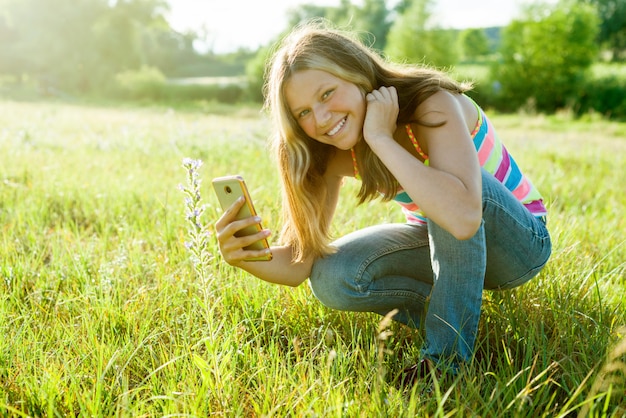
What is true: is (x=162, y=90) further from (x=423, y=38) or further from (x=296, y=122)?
(x=296, y=122)

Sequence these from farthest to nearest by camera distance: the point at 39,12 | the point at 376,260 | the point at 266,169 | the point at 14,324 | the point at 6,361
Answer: the point at 39,12 < the point at 266,169 < the point at 376,260 < the point at 14,324 < the point at 6,361

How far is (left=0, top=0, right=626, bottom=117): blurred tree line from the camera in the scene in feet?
101

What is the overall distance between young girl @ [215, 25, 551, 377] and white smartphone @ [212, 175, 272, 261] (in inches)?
1.5

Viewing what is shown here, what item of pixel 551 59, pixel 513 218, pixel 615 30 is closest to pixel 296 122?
pixel 513 218

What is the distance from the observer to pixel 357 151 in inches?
101

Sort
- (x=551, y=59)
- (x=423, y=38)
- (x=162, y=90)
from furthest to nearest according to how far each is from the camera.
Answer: (x=162, y=90) → (x=423, y=38) → (x=551, y=59)

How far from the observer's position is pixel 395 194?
8.28 feet

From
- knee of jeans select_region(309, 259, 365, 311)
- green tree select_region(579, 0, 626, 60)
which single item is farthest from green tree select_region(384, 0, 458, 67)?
knee of jeans select_region(309, 259, 365, 311)

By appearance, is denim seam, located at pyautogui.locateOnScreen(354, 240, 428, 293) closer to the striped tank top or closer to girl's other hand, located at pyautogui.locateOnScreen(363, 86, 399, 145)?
the striped tank top

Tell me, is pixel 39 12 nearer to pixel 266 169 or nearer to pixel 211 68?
pixel 211 68

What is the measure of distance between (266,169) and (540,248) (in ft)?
11.4

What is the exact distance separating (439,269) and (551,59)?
32.6m

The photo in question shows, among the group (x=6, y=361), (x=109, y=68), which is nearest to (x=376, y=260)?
(x=6, y=361)

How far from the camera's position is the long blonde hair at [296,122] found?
2.37 meters
